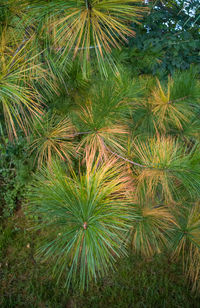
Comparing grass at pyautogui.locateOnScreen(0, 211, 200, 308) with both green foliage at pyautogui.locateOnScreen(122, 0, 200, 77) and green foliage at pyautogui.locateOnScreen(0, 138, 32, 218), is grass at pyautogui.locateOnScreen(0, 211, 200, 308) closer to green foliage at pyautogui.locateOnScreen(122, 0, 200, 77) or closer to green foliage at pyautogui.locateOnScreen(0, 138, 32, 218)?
green foliage at pyautogui.locateOnScreen(0, 138, 32, 218)

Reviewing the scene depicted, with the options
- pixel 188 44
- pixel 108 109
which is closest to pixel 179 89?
pixel 108 109

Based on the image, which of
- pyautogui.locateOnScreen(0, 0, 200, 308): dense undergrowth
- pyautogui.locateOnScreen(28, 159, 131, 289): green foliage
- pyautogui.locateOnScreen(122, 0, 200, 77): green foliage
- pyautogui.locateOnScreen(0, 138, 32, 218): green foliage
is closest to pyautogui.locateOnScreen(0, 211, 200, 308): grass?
pyautogui.locateOnScreen(0, 0, 200, 308): dense undergrowth

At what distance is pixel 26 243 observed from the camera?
5.22ft

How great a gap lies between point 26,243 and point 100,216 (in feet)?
4.21

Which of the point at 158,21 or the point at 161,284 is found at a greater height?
the point at 158,21

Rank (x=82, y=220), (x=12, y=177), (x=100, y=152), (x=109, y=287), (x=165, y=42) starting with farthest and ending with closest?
(x=12, y=177) < (x=165, y=42) < (x=109, y=287) < (x=100, y=152) < (x=82, y=220)

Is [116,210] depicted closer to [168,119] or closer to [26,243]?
[168,119]

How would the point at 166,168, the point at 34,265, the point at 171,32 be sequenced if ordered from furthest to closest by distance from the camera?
the point at 171,32
the point at 34,265
the point at 166,168

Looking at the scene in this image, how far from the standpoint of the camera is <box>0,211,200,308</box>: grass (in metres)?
1.21

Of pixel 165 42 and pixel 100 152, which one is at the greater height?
pixel 165 42

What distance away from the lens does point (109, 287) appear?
50.3 inches

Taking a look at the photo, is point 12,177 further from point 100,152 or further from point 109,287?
point 100,152

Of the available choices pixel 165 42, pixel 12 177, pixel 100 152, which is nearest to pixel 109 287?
pixel 100 152

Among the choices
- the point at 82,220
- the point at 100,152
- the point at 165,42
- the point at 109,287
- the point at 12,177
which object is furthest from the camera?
the point at 12,177
